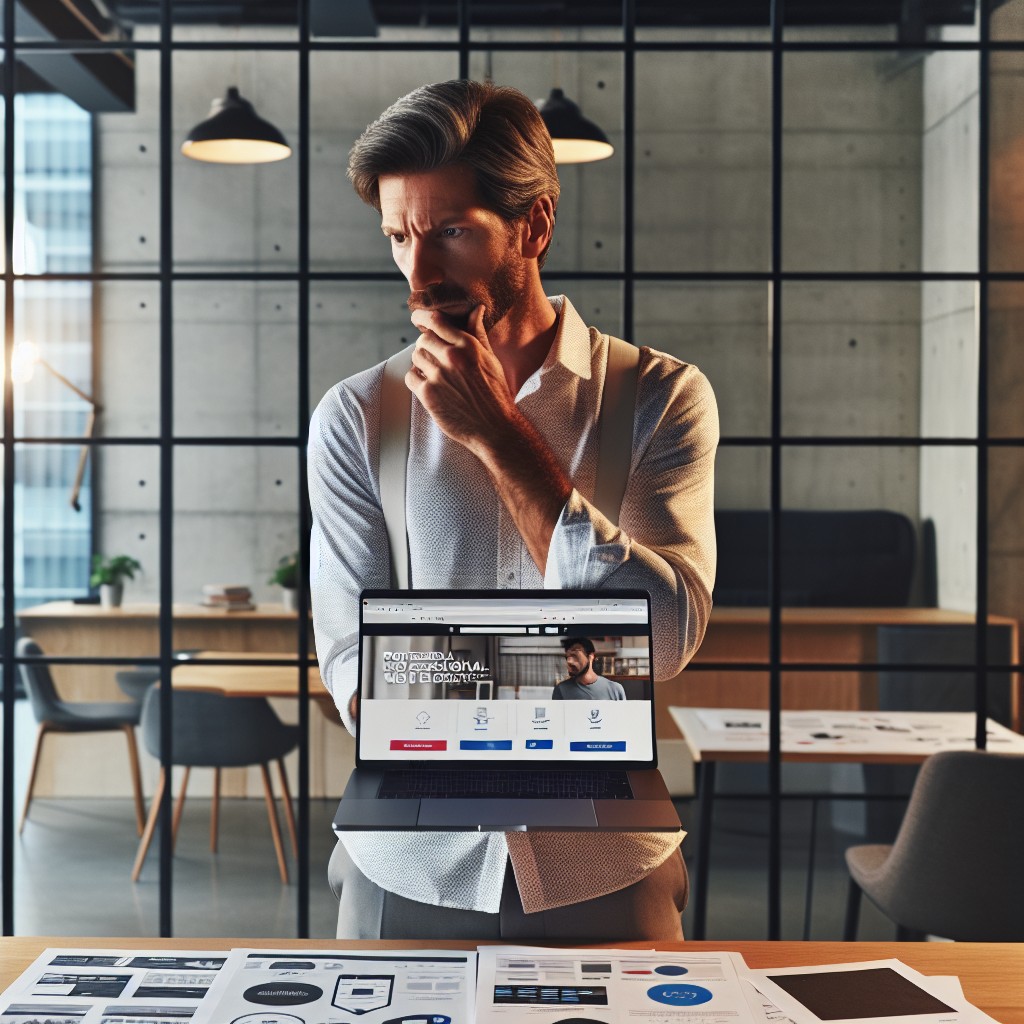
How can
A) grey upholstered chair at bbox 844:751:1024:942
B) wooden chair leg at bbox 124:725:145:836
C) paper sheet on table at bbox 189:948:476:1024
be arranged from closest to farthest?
1. paper sheet on table at bbox 189:948:476:1024
2. grey upholstered chair at bbox 844:751:1024:942
3. wooden chair leg at bbox 124:725:145:836

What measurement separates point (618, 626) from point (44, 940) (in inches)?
31.5

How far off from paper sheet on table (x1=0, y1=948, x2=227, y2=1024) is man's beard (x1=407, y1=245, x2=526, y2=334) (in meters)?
0.86

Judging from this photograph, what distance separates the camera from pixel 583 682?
1.32 m

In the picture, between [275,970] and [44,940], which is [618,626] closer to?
[275,970]

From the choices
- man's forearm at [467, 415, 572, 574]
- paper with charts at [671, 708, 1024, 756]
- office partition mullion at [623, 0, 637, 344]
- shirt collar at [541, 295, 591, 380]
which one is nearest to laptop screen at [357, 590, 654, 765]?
man's forearm at [467, 415, 572, 574]

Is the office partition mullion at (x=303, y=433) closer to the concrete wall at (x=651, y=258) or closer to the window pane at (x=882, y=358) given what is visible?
the concrete wall at (x=651, y=258)

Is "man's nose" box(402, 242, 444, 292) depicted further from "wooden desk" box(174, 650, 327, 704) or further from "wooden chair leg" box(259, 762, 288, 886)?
A: "wooden chair leg" box(259, 762, 288, 886)

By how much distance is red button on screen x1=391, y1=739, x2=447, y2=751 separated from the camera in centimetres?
130

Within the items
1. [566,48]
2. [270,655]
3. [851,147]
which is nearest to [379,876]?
[270,655]

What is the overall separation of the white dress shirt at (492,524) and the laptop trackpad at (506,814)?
21 centimetres

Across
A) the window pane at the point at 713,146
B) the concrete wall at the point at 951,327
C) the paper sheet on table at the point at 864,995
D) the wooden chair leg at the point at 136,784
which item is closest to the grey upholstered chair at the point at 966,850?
the concrete wall at the point at 951,327

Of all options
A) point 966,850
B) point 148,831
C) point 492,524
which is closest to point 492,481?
point 492,524

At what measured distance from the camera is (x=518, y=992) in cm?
113

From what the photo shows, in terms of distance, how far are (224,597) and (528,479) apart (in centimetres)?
251
